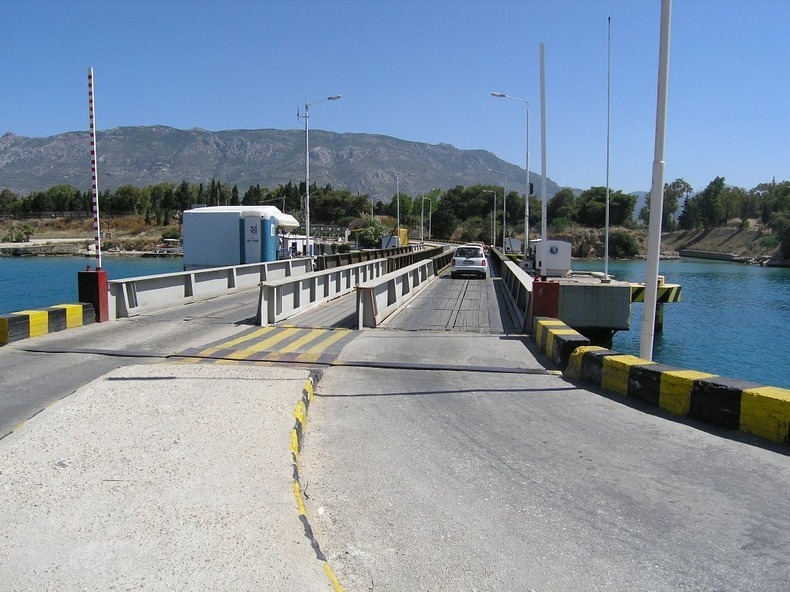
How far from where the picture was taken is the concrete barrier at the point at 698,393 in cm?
680

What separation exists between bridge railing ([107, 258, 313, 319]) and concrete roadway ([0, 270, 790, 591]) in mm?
4851

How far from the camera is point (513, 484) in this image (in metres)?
5.62

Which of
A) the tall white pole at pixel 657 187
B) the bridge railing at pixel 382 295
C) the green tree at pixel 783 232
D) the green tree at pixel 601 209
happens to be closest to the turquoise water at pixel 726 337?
the bridge railing at pixel 382 295

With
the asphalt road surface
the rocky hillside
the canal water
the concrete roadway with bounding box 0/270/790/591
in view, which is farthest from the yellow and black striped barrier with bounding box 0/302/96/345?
the rocky hillside

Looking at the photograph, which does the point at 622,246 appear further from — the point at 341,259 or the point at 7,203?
the point at 7,203

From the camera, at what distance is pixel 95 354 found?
1080cm

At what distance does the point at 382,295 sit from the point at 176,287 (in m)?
5.84

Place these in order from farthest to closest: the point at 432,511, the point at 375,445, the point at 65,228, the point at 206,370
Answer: the point at 65,228 < the point at 206,370 < the point at 375,445 < the point at 432,511

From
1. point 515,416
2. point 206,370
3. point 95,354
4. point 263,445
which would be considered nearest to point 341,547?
point 263,445

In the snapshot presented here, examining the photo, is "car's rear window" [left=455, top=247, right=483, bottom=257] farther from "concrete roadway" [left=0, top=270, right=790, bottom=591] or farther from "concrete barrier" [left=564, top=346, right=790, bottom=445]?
"concrete barrier" [left=564, top=346, right=790, bottom=445]

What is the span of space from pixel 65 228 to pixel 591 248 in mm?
117456

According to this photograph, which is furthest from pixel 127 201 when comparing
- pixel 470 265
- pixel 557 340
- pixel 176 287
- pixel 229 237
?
pixel 557 340

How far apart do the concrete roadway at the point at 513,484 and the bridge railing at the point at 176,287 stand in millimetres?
4851

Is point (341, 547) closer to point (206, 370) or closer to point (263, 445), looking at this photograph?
point (263, 445)
